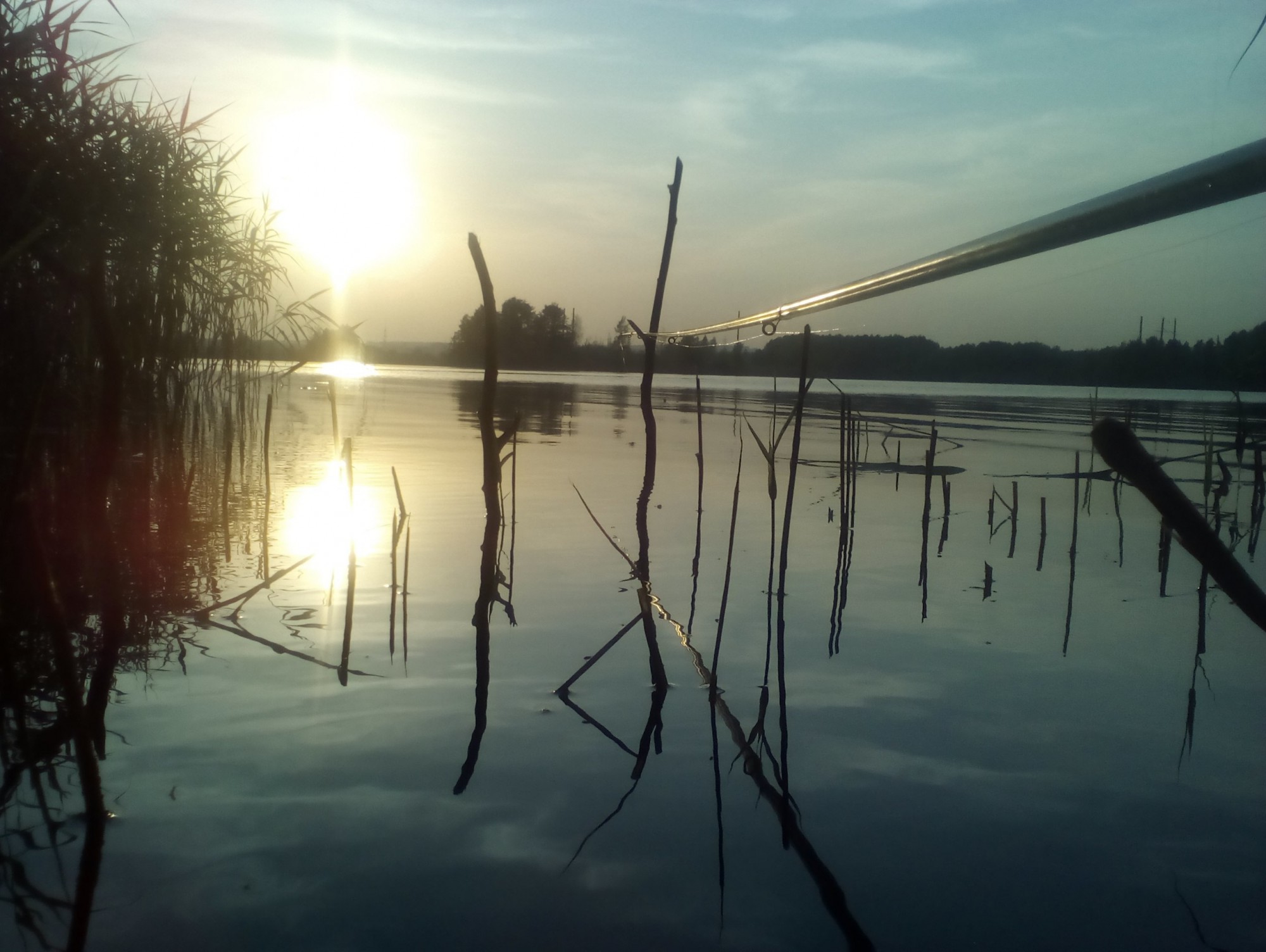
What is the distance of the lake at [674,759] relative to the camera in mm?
2873

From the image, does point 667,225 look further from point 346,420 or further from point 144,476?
point 346,420

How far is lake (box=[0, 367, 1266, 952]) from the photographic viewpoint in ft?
9.43

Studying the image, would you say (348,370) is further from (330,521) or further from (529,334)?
(330,521)

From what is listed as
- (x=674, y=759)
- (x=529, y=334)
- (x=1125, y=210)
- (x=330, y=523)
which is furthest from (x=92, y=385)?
(x=529, y=334)

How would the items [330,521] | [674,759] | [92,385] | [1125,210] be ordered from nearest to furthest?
1. [1125,210]
2. [674,759]
3. [92,385]
4. [330,521]

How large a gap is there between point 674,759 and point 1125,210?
10.1ft

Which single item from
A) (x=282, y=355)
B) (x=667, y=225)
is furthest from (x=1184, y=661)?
(x=282, y=355)

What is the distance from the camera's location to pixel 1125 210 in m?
1.46

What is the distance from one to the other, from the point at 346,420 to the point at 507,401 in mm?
8833

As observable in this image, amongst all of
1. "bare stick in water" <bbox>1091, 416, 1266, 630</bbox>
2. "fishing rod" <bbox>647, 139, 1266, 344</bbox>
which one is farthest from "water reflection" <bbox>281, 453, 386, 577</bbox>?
"bare stick in water" <bbox>1091, 416, 1266, 630</bbox>

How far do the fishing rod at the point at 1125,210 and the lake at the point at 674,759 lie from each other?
2.01 metres

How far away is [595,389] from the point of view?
1900 inches

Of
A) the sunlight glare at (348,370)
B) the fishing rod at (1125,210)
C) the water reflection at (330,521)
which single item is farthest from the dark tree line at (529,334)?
the fishing rod at (1125,210)

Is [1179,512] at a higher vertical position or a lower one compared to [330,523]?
higher
